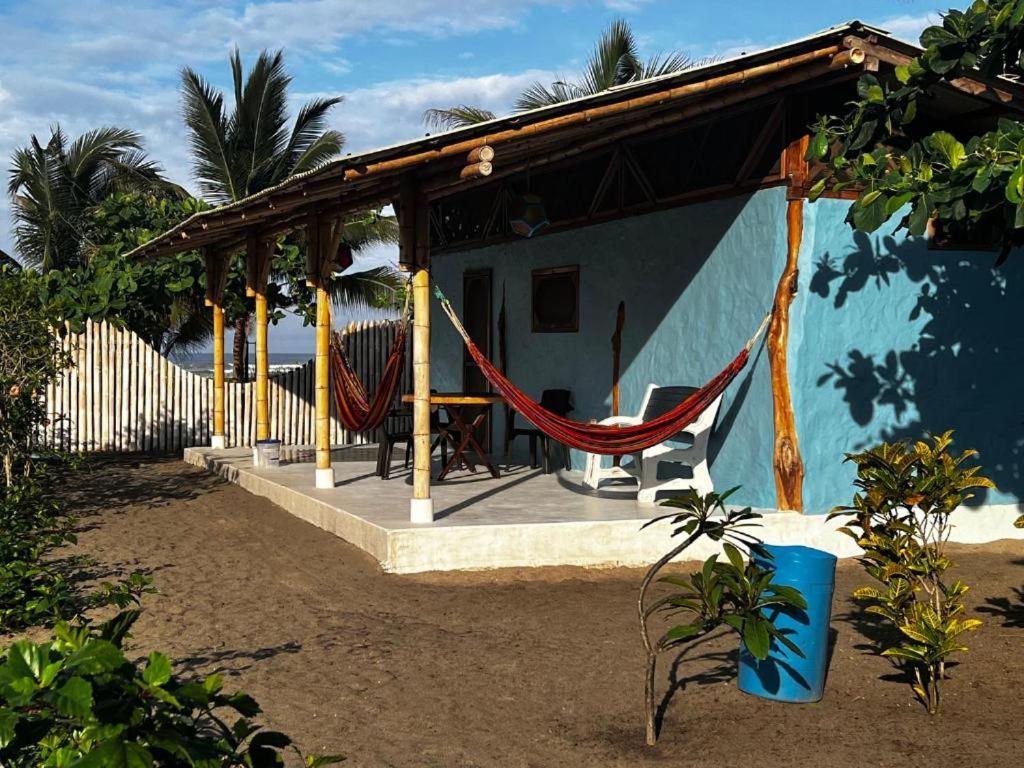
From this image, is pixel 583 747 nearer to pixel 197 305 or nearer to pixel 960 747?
pixel 960 747

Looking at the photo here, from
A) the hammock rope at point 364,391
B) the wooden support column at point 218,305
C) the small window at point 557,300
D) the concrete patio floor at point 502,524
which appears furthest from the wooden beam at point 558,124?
the wooden support column at point 218,305

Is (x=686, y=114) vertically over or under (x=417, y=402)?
over

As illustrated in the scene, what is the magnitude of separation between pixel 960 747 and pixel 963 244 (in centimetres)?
457

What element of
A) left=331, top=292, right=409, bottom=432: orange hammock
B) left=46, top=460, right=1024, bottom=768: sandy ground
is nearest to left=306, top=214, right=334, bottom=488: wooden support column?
left=331, top=292, right=409, bottom=432: orange hammock

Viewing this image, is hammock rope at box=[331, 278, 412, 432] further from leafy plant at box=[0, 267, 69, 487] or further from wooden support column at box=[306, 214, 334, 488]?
leafy plant at box=[0, 267, 69, 487]

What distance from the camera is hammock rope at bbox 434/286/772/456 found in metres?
6.71

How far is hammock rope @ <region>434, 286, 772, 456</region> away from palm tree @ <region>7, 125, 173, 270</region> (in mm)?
14499

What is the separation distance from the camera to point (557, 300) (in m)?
9.50

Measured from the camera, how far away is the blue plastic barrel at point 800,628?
13.6 feet

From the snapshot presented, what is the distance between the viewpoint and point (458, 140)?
5773 millimetres

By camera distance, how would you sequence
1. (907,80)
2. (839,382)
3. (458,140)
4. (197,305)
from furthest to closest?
(197,305) → (839,382) → (458,140) → (907,80)

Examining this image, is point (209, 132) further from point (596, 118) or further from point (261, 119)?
point (596, 118)

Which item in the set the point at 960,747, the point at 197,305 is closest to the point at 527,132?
the point at 960,747

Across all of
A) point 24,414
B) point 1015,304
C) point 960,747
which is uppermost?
point 1015,304
